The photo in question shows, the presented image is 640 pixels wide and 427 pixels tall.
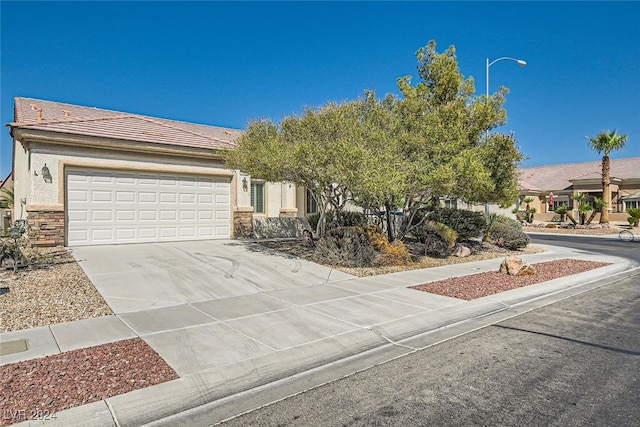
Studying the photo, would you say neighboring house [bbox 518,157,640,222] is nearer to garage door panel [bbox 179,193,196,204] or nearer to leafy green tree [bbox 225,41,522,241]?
leafy green tree [bbox 225,41,522,241]

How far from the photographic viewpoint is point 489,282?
1006 centimetres

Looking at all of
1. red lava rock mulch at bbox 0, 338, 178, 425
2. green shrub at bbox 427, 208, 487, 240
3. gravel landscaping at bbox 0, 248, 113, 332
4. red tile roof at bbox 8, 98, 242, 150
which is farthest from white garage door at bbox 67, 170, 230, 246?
red lava rock mulch at bbox 0, 338, 178, 425

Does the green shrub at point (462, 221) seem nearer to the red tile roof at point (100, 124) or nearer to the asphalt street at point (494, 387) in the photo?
the red tile roof at point (100, 124)

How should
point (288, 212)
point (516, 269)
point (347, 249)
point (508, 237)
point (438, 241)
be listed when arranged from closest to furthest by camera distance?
point (516, 269) < point (347, 249) < point (438, 241) < point (508, 237) < point (288, 212)

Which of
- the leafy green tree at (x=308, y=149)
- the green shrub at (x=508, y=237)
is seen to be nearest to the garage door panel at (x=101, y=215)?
the leafy green tree at (x=308, y=149)

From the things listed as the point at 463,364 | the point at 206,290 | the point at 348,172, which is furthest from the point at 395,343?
the point at 348,172

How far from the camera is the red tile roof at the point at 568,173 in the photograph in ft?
126

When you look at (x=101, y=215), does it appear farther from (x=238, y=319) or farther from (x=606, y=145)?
(x=606, y=145)

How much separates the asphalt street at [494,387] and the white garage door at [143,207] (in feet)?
39.5

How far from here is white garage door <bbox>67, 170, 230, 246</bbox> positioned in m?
13.6

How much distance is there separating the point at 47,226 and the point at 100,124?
14.2ft

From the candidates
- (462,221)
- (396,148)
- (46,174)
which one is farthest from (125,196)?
(462,221)

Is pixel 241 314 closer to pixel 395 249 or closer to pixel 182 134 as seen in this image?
pixel 395 249

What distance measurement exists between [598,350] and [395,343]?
8.74 ft
